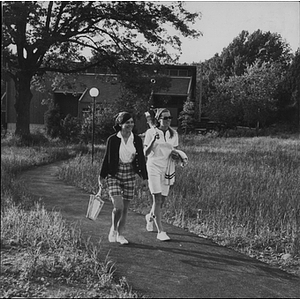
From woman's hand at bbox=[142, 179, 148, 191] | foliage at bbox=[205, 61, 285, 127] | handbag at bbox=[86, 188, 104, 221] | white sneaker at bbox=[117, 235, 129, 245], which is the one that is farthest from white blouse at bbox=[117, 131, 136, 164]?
white sneaker at bbox=[117, 235, 129, 245]

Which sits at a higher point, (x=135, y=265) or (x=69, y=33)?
(x=69, y=33)

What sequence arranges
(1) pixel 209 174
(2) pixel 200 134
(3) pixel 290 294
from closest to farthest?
(3) pixel 290 294
(2) pixel 200 134
(1) pixel 209 174

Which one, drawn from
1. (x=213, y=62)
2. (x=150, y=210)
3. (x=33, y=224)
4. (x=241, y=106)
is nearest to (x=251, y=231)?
(x=150, y=210)

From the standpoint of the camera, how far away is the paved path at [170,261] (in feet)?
9.28

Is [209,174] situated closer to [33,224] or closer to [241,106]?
[241,106]

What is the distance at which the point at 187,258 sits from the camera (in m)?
3.30

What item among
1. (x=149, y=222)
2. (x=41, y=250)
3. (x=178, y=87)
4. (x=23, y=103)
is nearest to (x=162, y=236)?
(x=149, y=222)

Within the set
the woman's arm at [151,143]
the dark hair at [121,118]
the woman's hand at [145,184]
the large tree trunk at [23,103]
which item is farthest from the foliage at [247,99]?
the large tree trunk at [23,103]

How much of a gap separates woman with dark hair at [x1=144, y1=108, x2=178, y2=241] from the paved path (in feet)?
0.85

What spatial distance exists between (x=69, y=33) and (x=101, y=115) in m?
0.69

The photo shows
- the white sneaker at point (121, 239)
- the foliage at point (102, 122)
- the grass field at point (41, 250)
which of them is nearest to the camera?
the grass field at point (41, 250)

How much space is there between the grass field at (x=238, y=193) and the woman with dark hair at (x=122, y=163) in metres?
0.20

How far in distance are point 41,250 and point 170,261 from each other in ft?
3.44

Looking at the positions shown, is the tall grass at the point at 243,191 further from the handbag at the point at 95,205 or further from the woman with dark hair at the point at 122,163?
the handbag at the point at 95,205
